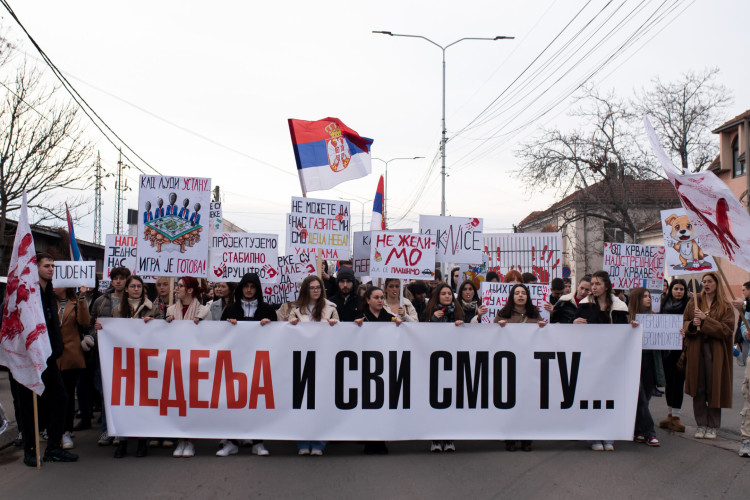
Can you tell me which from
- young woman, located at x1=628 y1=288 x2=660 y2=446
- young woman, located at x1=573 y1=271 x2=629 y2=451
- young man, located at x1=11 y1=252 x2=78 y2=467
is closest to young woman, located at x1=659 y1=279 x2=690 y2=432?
young woman, located at x1=628 y1=288 x2=660 y2=446

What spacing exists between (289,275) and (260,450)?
3159 millimetres

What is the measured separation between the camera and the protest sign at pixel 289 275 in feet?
32.7

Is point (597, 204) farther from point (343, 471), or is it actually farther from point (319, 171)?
point (343, 471)

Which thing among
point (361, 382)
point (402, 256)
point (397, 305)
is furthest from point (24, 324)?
point (402, 256)

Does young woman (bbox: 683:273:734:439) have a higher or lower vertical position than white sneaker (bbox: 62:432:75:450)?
higher

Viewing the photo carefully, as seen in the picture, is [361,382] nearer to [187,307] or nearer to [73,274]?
[187,307]

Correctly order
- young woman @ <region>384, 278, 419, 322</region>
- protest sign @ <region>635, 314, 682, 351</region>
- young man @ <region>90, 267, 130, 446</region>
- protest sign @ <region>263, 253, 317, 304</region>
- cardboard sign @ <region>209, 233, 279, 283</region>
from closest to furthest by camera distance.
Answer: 1. protest sign @ <region>635, 314, 682, 351</region>
2. young man @ <region>90, 267, 130, 446</region>
3. young woman @ <region>384, 278, 419, 322</region>
4. cardboard sign @ <region>209, 233, 279, 283</region>
5. protest sign @ <region>263, 253, 317, 304</region>

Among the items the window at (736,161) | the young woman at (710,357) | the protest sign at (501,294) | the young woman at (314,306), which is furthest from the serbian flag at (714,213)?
the window at (736,161)

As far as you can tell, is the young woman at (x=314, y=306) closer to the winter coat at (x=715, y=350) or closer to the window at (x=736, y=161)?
the winter coat at (x=715, y=350)

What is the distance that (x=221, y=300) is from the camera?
9.14 metres

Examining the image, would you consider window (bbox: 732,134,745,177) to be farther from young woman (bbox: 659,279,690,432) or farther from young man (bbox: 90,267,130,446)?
young man (bbox: 90,267,130,446)

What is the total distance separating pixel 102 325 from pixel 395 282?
3523 millimetres

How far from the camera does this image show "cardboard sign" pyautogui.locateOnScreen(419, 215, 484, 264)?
1120cm

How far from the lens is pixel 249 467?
22.7ft
